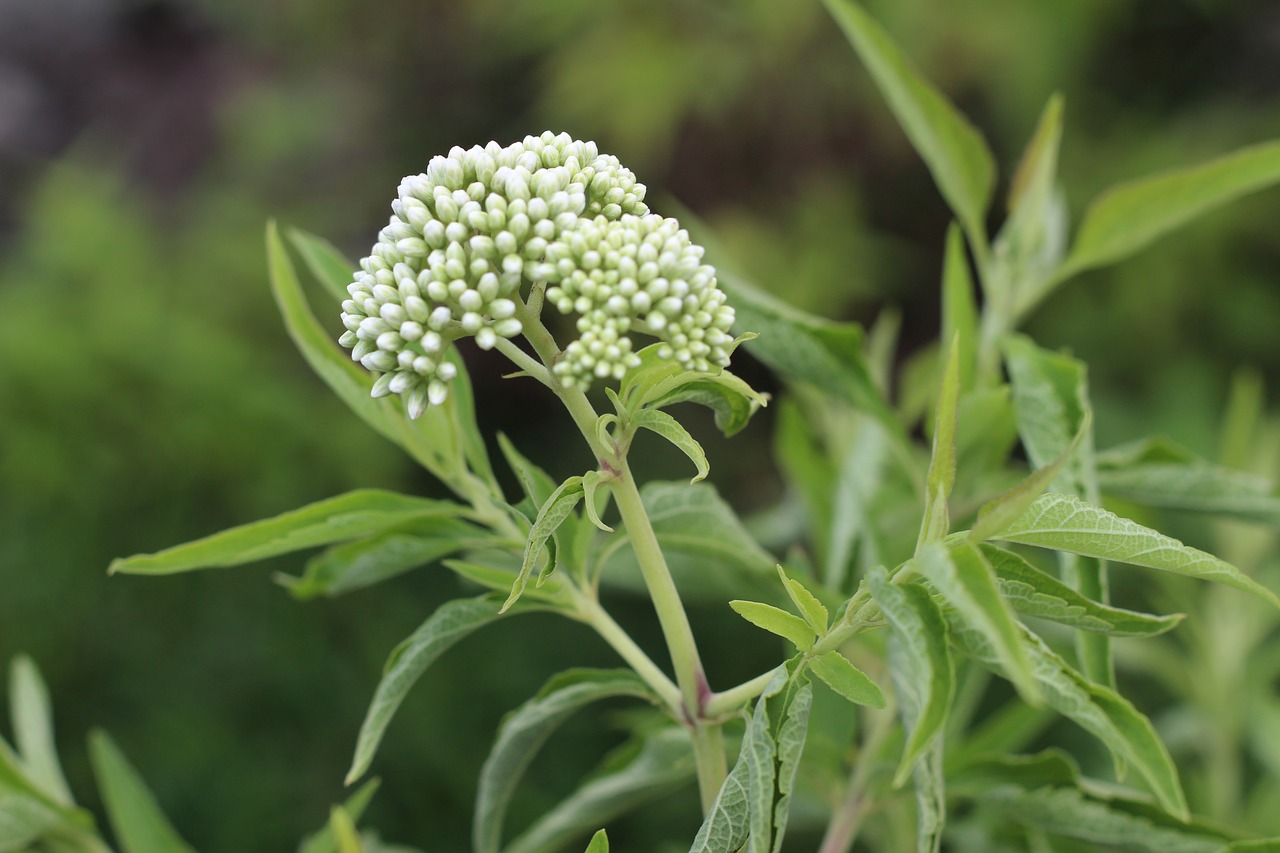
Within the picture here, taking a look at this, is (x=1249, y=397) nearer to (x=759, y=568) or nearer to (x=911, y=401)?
(x=911, y=401)

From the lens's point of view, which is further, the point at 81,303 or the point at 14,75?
the point at 14,75

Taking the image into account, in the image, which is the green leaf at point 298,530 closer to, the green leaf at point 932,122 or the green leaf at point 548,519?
the green leaf at point 548,519

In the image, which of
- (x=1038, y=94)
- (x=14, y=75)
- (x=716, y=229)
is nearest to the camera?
(x=1038, y=94)

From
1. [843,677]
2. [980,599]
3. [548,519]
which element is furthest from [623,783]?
[980,599]

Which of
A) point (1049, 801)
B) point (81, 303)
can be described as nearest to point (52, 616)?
point (81, 303)

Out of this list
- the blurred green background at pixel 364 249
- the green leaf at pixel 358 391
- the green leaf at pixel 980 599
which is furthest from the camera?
the blurred green background at pixel 364 249

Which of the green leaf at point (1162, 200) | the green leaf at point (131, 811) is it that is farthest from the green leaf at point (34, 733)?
the green leaf at point (1162, 200)

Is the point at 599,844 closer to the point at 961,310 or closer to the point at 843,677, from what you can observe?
the point at 843,677
